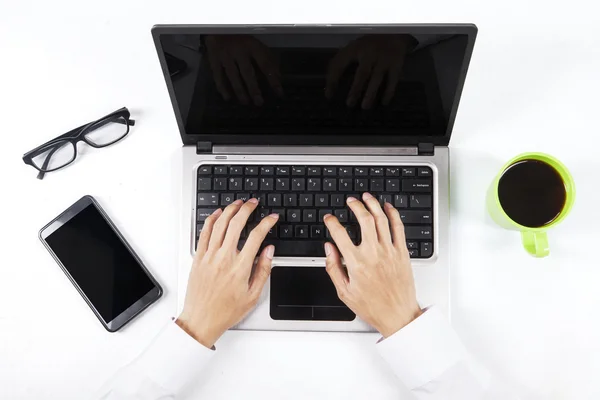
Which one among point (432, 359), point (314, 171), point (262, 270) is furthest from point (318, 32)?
point (432, 359)

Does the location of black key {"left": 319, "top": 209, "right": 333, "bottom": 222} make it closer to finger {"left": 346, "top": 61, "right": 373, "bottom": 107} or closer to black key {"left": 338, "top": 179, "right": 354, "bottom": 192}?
black key {"left": 338, "top": 179, "right": 354, "bottom": 192}

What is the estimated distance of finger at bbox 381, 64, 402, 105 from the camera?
2.10ft

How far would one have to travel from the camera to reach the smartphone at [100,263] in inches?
31.2

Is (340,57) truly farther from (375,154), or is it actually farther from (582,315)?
(582,315)

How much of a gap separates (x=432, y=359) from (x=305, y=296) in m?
0.20

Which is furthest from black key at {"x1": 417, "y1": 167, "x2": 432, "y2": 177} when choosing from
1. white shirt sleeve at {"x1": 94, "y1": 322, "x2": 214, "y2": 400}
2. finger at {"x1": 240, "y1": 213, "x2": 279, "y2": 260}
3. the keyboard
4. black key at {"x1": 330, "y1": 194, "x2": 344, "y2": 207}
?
white shirt sleeve at {"x1": 94, "y1": 322, "x2": 214, "y2": 400}

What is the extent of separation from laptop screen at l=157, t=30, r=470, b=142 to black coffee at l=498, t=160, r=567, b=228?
0.11 meters

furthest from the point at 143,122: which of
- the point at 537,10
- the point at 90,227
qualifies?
the point at 537,10

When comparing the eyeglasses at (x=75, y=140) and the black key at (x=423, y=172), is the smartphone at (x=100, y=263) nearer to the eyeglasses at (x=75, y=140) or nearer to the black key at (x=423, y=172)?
the eyeglasses at (x=75, y=140)

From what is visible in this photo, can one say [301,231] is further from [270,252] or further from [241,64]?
[241,64]

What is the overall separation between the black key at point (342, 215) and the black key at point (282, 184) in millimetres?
78

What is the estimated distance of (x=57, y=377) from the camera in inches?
31.4

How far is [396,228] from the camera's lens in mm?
743

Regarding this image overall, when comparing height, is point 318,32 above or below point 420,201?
above
